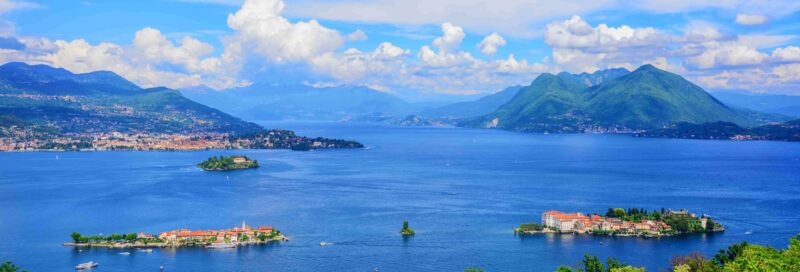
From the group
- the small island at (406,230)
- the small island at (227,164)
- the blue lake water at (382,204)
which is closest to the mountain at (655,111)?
the blue lake water at (382,204)

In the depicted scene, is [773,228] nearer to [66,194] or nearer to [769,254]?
[769,254]

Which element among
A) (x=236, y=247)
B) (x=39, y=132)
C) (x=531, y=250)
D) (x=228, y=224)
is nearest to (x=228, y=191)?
(x=228, y=224)

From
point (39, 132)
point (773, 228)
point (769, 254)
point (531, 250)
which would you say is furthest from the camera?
point (39, 132)

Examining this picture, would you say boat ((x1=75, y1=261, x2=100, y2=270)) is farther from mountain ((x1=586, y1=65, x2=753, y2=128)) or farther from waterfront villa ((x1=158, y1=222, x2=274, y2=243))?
mountain ((x1=586, y1=65, x2=753, y2=128))

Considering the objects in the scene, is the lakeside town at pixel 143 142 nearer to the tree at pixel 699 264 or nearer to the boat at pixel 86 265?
the boat at pixel 86 265

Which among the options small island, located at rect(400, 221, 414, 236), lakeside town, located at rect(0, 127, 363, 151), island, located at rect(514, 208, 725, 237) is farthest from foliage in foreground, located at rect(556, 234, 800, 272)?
lakeside town, located at rect(0, 127, 363, 151)
